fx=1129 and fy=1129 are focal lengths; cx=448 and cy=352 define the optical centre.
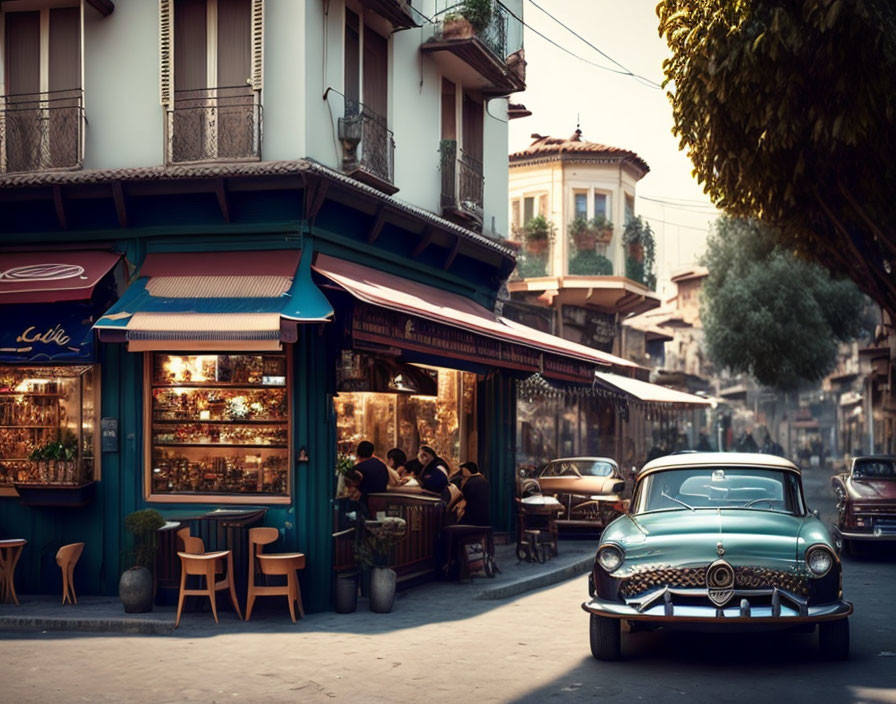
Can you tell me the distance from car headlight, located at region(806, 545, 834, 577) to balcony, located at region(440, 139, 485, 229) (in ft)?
32.4

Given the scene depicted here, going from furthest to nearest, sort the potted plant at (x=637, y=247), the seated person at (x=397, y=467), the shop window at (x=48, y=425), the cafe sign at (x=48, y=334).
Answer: the potted plant at (x=637, y=247)
the seated person at (x=397, y=467)
the shop window at (x=48, y=425)
the cafe sign at (x=48, y=334)

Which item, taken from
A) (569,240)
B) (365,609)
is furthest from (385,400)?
(569,240)

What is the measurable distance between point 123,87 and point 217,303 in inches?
139

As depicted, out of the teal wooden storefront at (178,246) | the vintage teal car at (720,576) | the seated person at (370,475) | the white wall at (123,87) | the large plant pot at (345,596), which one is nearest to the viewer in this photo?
the vintage teal car at (720,576)

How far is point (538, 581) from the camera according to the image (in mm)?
14688

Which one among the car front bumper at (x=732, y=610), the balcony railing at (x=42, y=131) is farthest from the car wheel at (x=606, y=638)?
the balcony railing at (x=42, y=131)

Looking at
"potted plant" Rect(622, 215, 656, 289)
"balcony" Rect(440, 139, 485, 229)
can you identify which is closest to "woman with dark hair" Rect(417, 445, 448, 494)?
"balcony" Rect(440, 139, 485, 229)

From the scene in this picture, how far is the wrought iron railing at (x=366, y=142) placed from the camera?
14.1 meters

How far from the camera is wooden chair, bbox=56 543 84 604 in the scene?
12.6 metres

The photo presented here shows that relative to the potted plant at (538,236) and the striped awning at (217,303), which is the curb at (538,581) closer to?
the striped awning at (217,303)

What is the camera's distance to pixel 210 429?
13430mm

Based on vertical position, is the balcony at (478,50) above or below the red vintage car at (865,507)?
above

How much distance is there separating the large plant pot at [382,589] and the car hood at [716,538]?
3.26 meters

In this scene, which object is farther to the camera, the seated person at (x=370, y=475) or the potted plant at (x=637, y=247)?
the potted plant at (x=637, y=247)
